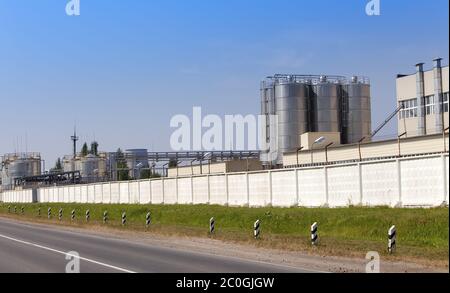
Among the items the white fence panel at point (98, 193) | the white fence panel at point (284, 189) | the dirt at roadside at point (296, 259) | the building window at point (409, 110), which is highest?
the building window at point (409, 110)

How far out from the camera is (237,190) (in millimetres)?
44625

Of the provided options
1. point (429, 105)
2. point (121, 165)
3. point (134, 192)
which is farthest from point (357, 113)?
point (121, 165)

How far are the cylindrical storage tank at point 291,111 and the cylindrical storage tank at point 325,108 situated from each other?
996 millimetres

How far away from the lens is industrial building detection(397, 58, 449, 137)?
58.8 metres

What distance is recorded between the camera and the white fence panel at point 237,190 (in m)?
43.7

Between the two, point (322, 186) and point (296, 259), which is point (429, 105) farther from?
point (296, 259)

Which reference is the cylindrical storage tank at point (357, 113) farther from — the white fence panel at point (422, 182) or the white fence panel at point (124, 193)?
the white fence panel at point (422, 182)

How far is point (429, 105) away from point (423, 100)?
90 centimetres

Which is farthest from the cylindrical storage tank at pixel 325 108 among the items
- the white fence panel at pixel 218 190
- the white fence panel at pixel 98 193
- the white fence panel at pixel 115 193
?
the white fence panel at pixel 98 193

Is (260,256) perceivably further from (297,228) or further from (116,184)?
(116,184)

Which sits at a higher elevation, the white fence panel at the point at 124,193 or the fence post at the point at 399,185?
the fence post at the point at 399,185

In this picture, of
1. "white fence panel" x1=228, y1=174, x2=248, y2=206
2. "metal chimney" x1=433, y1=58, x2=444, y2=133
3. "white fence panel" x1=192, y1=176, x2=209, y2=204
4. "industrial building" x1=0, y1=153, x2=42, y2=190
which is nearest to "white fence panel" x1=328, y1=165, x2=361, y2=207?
"white fence panel" x1=228, y1=174, x2=248, y2=206

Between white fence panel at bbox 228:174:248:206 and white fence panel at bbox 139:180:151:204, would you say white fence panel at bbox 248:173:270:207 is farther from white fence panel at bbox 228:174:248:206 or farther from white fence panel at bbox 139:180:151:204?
white fence panel at bbox 139:180:151:204
